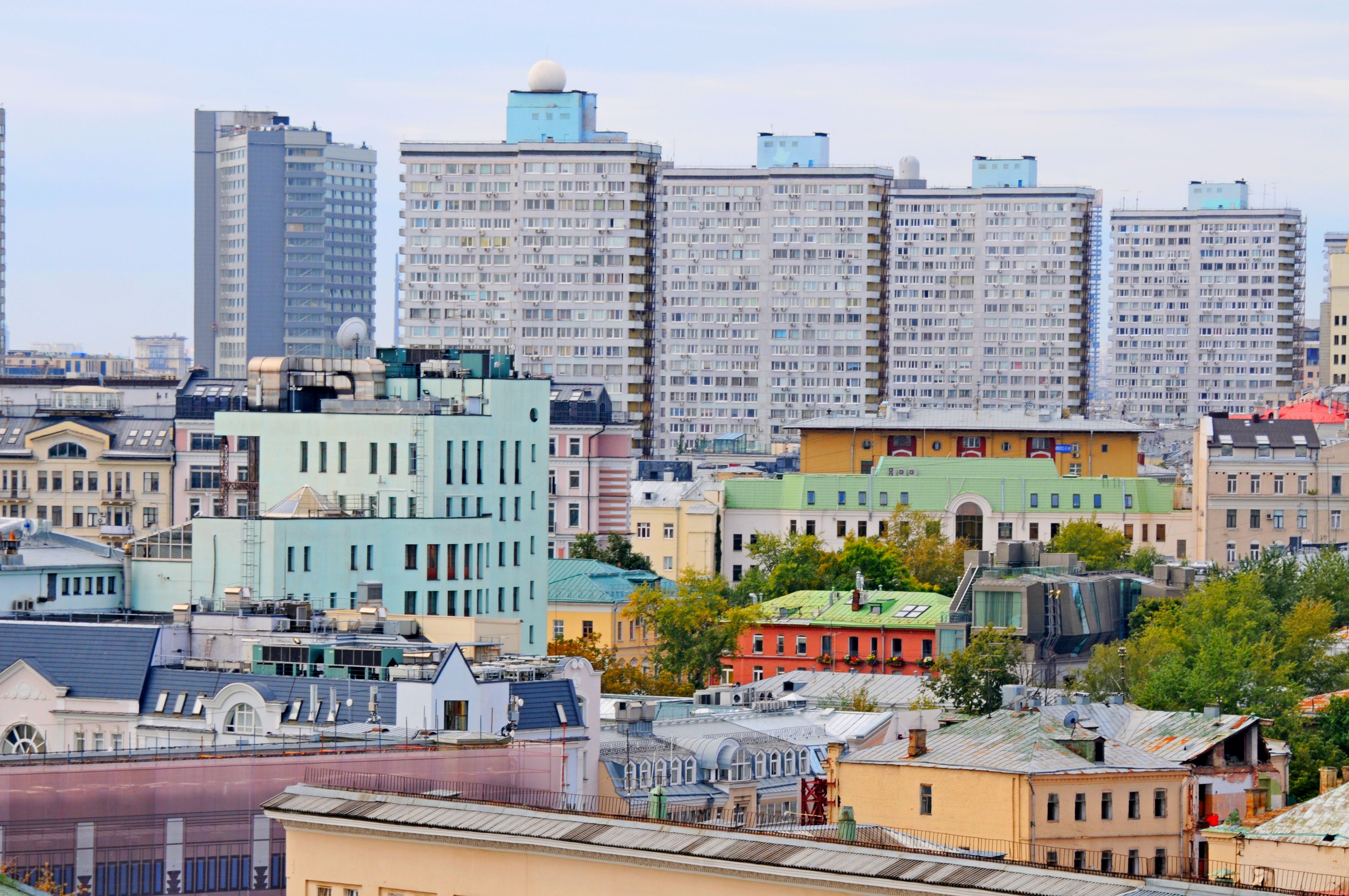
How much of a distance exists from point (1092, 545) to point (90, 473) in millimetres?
64296

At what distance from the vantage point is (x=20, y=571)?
9988 centimetres

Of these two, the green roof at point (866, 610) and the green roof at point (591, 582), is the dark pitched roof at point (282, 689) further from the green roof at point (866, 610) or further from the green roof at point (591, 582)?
the green roof at point (591, 582)

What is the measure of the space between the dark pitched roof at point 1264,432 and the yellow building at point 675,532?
35717 millimetres

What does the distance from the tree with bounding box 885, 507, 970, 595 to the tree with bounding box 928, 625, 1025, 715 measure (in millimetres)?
47416

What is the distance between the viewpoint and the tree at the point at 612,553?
172m

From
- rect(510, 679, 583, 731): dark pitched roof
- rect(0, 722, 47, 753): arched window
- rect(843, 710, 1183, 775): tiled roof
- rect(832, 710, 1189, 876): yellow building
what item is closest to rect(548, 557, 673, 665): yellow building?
rect(0, 722, 47, 753): arched window

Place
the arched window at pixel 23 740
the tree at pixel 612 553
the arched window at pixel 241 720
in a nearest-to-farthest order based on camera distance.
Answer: the arched window at pixel 241 720
the arched window at pixel 23 740
the tree at pixel 612 553

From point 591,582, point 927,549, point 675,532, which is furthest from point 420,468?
point 675,532

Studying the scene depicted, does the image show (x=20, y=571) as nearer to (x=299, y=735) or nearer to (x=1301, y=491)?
(x=299, y=735)

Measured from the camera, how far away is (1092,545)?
578ft

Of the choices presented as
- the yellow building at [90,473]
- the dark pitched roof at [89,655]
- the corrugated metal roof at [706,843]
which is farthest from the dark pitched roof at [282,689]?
the yellow building at [90,473]

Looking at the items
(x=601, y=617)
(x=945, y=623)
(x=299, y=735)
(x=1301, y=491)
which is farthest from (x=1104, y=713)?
(x=1301, y=491)

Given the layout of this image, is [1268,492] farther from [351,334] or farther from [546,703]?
[546,703]

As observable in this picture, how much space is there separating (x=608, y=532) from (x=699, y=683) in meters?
47.8
